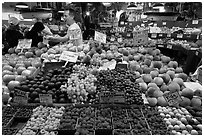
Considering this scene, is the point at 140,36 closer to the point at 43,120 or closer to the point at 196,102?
the point at 196,102

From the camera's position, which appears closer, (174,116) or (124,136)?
(124,136)

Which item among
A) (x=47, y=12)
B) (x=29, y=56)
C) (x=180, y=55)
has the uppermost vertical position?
(x=47, y=12)

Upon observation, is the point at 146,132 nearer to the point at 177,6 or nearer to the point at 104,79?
the point at 104,79

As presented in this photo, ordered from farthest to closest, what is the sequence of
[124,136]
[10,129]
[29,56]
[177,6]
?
[177,6], [29,56], [10,129], [124,136]

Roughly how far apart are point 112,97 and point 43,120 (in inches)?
28.2

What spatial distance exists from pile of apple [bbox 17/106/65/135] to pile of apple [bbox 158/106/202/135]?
1035mm

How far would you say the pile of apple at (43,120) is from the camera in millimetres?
1928

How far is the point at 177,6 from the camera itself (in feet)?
37.7

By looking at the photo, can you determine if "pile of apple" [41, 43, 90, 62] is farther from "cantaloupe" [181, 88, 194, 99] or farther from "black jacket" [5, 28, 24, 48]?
"cantaloupe" [181, 88, 194, 99]

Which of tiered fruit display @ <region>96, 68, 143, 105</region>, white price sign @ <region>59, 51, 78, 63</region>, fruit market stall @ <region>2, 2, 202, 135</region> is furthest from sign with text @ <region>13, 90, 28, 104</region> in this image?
white price sign @ <region>59, 51, 78, 63</region>

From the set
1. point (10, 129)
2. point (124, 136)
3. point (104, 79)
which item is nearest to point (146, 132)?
point (124, 136)

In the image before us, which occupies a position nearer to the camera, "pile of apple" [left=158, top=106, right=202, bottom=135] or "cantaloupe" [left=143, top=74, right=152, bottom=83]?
"pile of apple" [left=158, top=106, right=202, bottom=135]

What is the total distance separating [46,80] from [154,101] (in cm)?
129

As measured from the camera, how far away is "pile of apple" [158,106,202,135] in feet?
6.35
